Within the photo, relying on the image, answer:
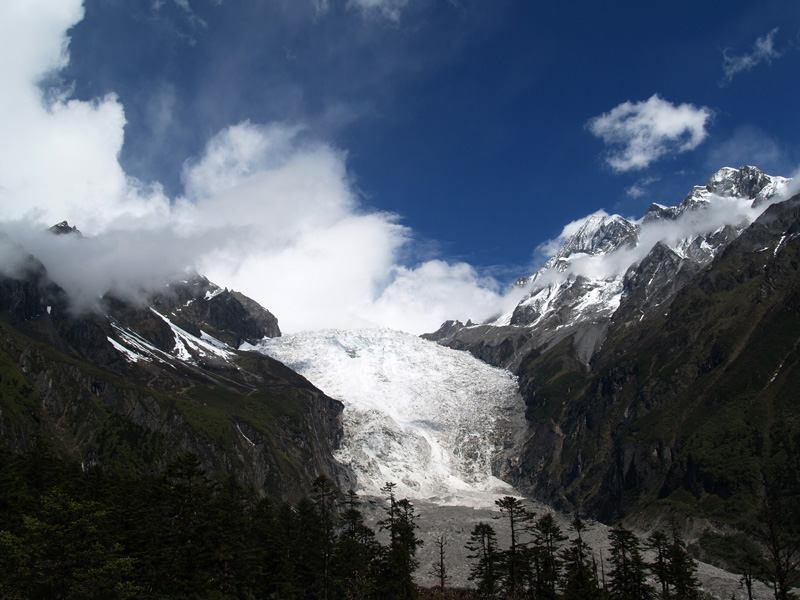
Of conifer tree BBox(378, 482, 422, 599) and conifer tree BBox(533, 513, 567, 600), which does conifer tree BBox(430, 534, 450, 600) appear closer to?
conifer tree BBox(378, 482, 422, 599)

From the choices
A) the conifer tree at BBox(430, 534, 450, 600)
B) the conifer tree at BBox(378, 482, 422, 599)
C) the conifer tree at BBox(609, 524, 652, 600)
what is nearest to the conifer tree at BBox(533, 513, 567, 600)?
the conifer tree at BBox(609, 524, 652, 600)

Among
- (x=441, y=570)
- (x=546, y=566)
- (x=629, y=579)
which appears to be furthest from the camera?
(x=546, y=566)

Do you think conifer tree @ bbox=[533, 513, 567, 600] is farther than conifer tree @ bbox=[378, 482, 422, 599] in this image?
No

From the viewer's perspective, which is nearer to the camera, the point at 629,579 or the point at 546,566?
Answer: the point at 629,579

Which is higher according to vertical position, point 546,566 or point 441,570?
point 546,566

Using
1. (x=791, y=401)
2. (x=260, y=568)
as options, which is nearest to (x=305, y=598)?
(x=260, y=568)

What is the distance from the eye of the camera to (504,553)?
202ft

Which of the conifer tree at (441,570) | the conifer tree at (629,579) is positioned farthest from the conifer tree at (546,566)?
the conifer tree at (441,570)

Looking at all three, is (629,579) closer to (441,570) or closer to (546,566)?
(546,566)

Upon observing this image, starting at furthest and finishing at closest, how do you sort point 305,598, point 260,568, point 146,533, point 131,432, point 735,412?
point 735,412
point 131,432
point 305,598
point 260,568
point 146,533

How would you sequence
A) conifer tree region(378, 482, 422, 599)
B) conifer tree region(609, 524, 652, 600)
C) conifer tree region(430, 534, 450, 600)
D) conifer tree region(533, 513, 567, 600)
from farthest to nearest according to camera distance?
1. conifer tree region(609, 524, 652, 600)
2. conifer tree region(378, 482, 422, 599)
3. conifer tree region(533, 513, 567, 600)
4. conifer tree region(430, 534, 450, 600)

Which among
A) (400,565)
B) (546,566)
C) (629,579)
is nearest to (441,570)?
(400,565)

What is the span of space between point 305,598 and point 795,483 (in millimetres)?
148281

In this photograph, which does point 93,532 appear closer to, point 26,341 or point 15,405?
point 15,405
